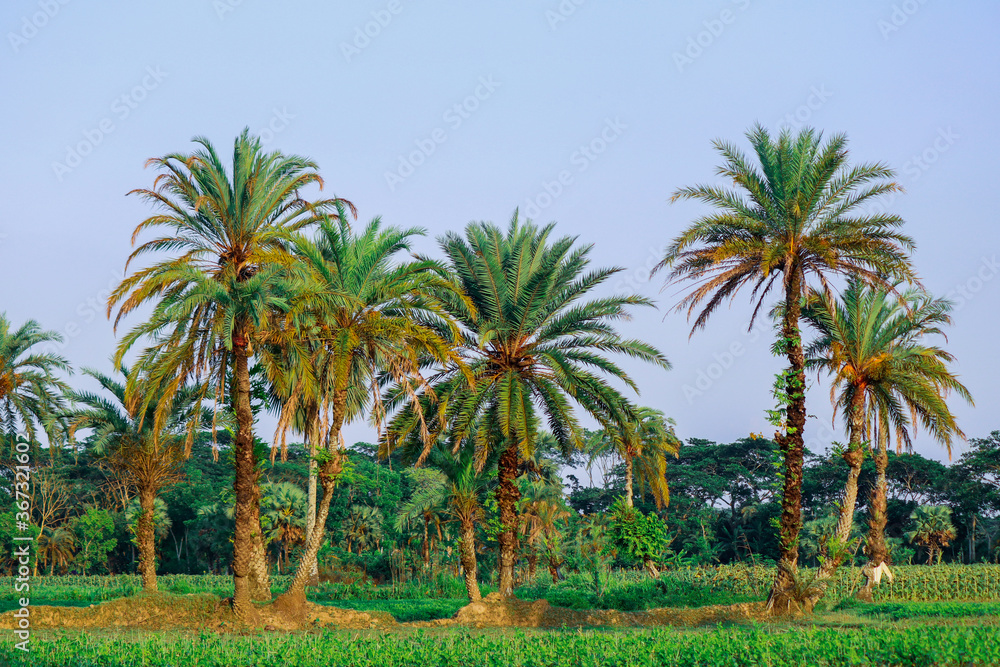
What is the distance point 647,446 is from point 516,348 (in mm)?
9252

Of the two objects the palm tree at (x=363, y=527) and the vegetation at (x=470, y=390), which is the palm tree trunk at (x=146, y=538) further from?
the palm tree at (x=363, y=527)

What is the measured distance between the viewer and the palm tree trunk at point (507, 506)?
25406mm

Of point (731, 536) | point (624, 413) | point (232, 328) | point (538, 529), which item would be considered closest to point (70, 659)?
point (232, 328)

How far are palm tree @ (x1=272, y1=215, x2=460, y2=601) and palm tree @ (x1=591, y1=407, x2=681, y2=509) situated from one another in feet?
19.4

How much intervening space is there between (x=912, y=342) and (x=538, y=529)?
63.8ft

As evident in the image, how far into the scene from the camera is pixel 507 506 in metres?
25.7

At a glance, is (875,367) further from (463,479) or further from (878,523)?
(463,479)

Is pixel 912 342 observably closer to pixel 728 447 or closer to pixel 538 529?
pixel 538 529

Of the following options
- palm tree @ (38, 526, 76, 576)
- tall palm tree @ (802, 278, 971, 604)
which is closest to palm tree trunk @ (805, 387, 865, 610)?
tall palm tree @ (802, 278, 971, 604)

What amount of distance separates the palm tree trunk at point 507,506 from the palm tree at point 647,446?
305 cm

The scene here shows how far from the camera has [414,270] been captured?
23266mm

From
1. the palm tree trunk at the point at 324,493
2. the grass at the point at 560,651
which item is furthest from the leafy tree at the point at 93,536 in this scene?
the grass at the point at 560,651

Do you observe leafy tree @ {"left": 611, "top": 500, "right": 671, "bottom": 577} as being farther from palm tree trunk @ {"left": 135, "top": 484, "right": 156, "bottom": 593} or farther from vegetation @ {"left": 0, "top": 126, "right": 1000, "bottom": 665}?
palm tree trunk @ {"left": 135, "top": 484, "right": 156, "bottom": 593}

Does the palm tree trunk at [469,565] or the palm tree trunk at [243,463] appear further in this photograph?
the palm tree trunk at [469,565]
